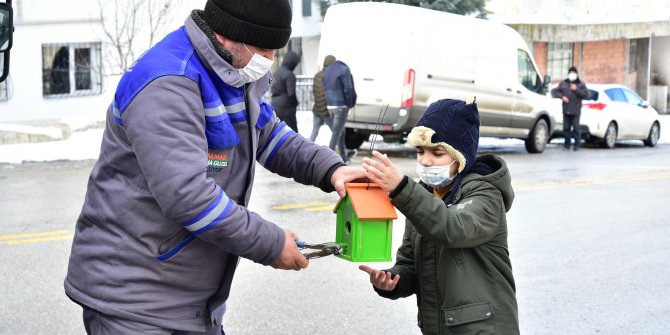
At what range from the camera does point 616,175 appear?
15773 mm

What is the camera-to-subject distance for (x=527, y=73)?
20406 millimetres

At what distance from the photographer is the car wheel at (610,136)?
74.0 ft

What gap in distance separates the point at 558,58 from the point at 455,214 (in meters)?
35.2

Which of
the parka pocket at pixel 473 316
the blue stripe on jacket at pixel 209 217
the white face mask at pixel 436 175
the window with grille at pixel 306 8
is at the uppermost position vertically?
the window with grille at pixel 306 8

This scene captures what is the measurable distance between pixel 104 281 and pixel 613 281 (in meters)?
5.65

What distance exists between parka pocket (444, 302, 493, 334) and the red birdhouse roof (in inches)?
17.2

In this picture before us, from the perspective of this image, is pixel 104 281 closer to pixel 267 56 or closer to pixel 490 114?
pixel 267 56

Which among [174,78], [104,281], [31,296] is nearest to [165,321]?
[104,281]

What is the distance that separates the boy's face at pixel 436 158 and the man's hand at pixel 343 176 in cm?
28

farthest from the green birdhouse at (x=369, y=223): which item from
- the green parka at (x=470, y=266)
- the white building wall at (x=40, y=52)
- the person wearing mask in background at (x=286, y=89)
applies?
the white building wall at (x=40, y=52)

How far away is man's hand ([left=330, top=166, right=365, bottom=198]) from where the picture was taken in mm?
3729

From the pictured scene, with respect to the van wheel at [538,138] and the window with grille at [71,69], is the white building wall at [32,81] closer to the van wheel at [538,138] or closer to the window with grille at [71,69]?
the window with grille at [71,69]

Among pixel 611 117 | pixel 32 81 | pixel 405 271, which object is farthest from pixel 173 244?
pixel 32 81

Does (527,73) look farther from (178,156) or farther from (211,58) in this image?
(178,156)
